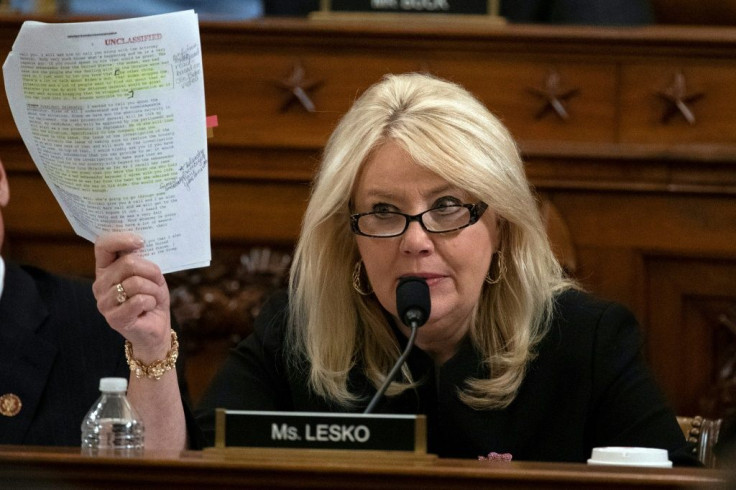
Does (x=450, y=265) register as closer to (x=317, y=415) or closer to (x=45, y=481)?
(x=317, y=415)

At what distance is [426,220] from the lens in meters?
2.12

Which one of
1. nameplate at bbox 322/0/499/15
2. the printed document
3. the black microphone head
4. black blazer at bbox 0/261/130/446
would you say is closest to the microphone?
the black microphone head

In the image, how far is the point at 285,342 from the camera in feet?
7.78

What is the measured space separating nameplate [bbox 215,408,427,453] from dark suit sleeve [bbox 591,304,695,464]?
784 mm

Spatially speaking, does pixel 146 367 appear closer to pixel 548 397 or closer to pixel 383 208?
pixel 383 208

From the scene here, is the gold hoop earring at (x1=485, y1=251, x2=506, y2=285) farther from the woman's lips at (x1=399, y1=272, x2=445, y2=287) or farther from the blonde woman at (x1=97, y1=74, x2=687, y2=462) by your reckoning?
the woman's lips at (x1=399, y1=272, x2=445, y2=287)

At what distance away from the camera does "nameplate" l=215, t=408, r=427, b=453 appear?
1.39 m

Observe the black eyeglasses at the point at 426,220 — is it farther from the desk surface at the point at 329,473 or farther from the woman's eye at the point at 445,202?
the desk surface at the point at 329,473

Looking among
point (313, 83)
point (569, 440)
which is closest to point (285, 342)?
point (569, 440)

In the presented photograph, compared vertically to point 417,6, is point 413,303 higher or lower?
lower

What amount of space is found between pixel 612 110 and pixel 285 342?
0.94 m

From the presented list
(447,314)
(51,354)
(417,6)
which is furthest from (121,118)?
(417,6)

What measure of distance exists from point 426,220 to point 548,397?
1.27 feet

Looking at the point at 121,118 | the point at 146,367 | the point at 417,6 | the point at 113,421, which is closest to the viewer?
the point at 121,118
